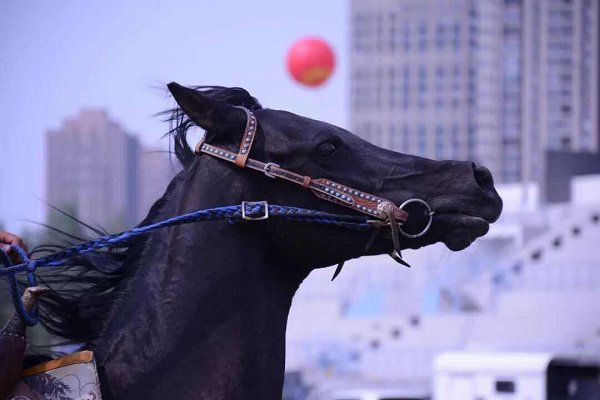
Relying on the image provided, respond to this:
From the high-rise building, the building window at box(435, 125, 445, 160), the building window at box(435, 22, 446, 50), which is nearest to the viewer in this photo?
the high-rise building

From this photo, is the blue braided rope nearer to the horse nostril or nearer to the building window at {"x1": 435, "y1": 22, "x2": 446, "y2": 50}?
the horse nostril

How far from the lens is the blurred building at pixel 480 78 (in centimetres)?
9706

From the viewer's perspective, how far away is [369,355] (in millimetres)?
34562

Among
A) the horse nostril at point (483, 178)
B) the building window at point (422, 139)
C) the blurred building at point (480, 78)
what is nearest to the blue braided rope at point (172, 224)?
the horse nostril at point (483, 178)

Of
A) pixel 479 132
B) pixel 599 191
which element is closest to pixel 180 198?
pixel 599 191

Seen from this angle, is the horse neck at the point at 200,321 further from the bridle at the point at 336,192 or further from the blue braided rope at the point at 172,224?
the bridle at the point at 336,192

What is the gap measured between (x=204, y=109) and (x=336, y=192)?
566 mm

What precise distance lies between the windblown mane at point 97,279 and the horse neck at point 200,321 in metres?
0.05

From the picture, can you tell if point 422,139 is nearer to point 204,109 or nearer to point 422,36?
point 422,36

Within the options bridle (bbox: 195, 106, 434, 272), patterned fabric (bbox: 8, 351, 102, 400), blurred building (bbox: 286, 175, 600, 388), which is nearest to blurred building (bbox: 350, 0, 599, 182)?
blurred building (bbox: 286, 175, 600, 388)

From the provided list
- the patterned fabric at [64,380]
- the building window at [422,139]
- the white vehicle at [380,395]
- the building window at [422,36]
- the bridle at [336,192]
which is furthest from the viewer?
the building window at [422,36]

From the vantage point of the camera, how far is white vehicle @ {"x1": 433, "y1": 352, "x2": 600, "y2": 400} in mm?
20984

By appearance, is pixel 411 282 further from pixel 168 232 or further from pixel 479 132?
pixel 479 132

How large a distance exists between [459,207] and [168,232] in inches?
41.9
